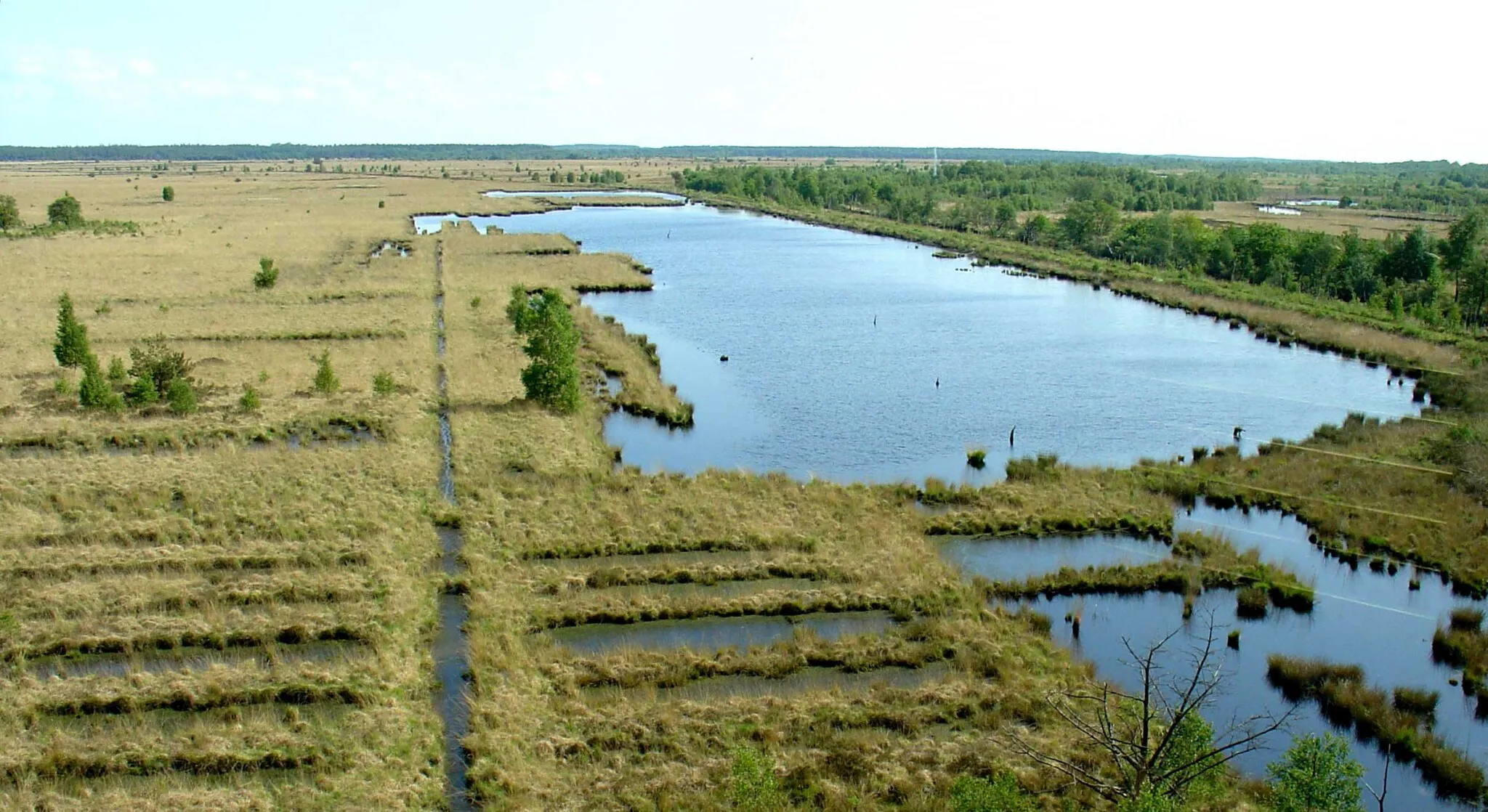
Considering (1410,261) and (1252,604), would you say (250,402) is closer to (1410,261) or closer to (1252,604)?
(1252,604)

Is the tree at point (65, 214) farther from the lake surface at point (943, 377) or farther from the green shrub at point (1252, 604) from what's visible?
the green shrub at point (1252, 604)

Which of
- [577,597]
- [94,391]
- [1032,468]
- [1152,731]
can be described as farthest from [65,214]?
[1152,731]

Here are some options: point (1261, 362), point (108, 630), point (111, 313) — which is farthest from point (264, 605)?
point (1261, 362)

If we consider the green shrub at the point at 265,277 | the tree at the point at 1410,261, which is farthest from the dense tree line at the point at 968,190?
the green shrub at the point at 265,277

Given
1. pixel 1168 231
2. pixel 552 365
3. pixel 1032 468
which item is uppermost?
pixel 1168 231

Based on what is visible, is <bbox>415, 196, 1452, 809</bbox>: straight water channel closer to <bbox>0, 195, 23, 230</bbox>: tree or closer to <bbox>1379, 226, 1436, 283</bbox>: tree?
<bbox>1379, 226, 1436, 283</bbox>: tree

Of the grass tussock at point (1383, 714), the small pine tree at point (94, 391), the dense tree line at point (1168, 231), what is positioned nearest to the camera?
the grass tussock at point (1383, 714)
